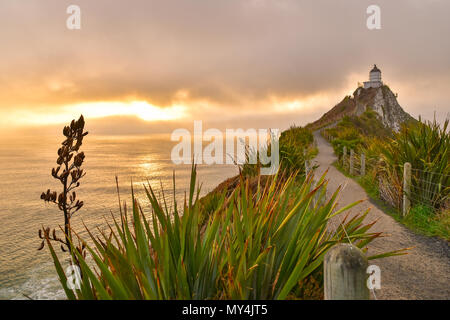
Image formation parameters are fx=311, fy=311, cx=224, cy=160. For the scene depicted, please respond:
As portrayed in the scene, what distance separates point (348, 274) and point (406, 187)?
711cm

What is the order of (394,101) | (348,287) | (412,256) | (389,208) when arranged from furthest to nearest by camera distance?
(394,101), (389,208), (412,256), (348,287)

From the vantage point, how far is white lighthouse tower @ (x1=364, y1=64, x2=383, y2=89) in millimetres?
89750

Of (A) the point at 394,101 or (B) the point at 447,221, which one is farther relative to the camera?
(A) the point at 394,101

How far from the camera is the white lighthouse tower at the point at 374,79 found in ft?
294

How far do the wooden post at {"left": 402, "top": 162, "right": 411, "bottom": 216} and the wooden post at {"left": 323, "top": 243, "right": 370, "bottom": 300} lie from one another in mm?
6841

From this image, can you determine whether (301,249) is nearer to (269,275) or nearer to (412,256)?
(269,275)

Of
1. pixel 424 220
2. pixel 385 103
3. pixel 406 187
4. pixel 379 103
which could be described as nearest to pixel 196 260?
pixel 424 220

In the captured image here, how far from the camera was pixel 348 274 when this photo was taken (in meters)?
1.80

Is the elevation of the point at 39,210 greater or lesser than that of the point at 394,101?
lesser

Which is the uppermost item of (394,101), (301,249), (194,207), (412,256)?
(394,101)

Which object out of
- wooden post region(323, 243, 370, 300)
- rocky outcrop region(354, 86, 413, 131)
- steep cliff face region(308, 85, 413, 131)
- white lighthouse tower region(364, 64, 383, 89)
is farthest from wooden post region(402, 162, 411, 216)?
white lighthouse tower region(364, 64, 383, 89)
